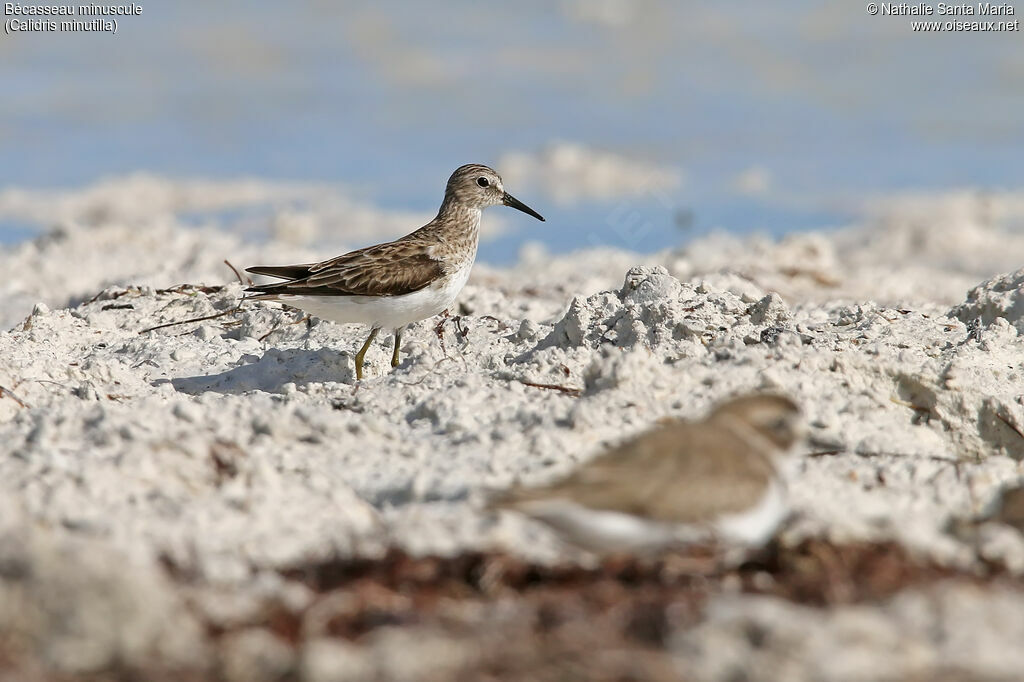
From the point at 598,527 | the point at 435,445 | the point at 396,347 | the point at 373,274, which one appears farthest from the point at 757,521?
the point at 396,347

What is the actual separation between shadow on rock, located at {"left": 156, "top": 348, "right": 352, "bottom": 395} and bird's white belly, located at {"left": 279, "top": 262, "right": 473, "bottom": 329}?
320 millimetres

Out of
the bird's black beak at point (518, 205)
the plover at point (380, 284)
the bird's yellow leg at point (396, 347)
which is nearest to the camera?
the plover at point (380, 284)

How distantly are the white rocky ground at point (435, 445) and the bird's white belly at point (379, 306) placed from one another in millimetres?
283

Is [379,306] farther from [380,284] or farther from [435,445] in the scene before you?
[435,445]

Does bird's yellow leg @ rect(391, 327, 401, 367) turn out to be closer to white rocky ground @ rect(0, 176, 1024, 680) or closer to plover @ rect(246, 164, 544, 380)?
plover @ rect(246, 164, 544, 380)

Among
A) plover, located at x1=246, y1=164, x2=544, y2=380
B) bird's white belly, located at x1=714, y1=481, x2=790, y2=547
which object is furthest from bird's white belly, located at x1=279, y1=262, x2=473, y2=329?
bird's white belly, located at x1=714, y1=481, x2=790, y2=547

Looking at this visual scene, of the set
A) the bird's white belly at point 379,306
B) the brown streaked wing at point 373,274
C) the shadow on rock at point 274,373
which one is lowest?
the shadow on rock at point 274,373

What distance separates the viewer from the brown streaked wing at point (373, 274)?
27.1 ft

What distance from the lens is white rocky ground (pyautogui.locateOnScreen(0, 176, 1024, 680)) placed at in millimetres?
3293

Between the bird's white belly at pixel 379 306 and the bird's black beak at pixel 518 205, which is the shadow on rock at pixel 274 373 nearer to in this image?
the bird's white belly at pixel 379 306

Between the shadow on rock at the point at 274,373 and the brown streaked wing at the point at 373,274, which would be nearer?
the shadow on rock at the point at 274,373

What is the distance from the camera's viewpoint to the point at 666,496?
3920 mm

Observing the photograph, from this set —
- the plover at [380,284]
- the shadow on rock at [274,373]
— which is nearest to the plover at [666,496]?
the shadow on rock at [274,373]

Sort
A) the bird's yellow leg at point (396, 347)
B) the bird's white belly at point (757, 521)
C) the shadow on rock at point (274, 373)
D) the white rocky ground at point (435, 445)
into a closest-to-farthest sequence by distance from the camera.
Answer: the white rocky ground at point (435, 445)
the bird's white belly at point (757, 521)
the shadow on rock at point (274, 373)
the bird's yellow leg at point (396, 347)
